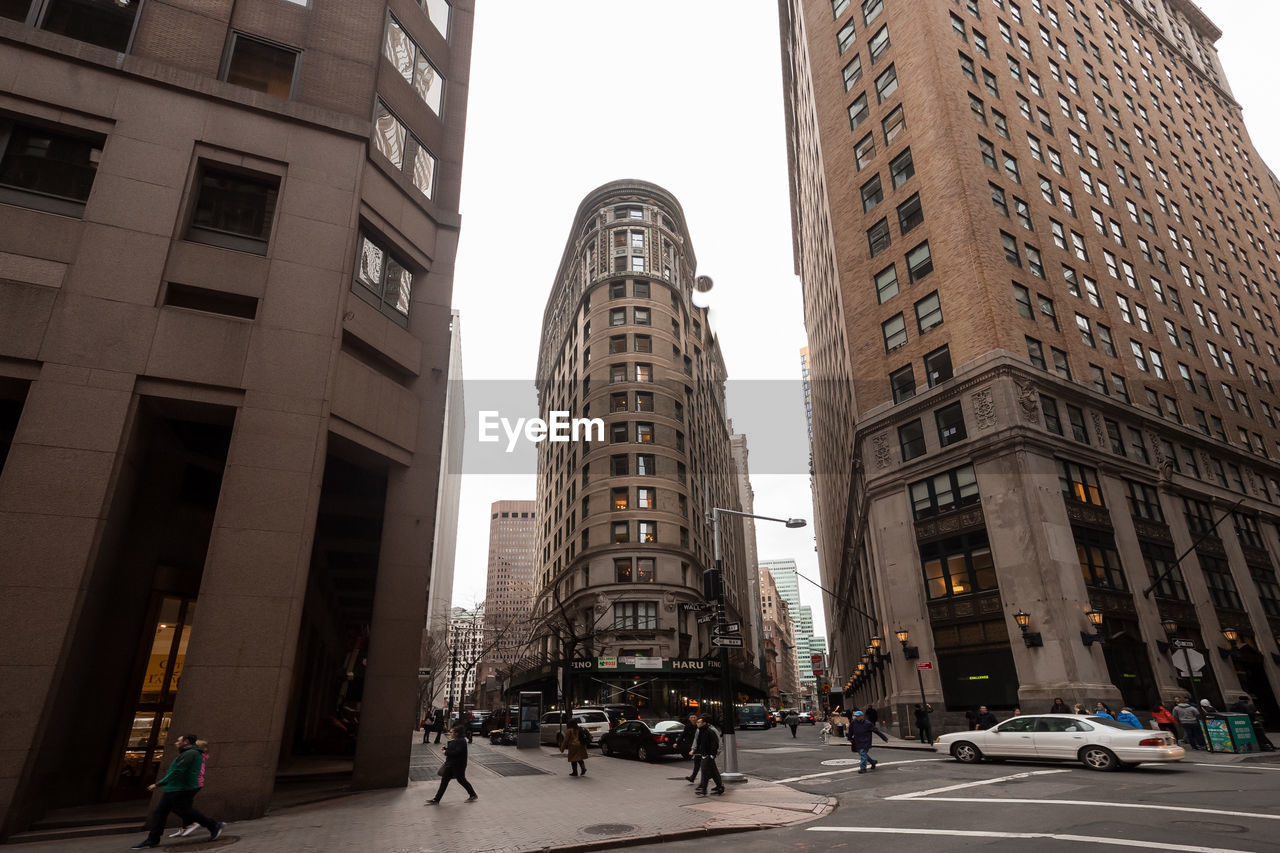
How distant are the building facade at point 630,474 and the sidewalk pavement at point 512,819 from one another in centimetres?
2926

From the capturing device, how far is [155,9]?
662 inches

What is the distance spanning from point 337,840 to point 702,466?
63632 mm

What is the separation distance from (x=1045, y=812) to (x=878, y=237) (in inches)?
1367

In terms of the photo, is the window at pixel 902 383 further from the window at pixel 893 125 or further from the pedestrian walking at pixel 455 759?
the pedestrian walking at pixel 455 759

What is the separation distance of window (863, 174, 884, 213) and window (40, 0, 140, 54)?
1394 inches

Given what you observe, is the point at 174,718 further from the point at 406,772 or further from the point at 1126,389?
the point at 1126,389

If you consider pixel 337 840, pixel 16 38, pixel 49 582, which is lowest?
pixel 337 840

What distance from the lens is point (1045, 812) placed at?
1051 centimetres

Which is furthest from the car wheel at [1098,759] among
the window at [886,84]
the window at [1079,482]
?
the window at [886,84]

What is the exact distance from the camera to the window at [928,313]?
34.6 metres

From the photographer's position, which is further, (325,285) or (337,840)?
(325,285)

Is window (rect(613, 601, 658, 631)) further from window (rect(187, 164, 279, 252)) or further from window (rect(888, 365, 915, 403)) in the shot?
window (rect(187, 164, 279, 252))

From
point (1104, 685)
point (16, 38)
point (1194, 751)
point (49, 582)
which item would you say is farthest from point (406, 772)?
point (1104, 685)

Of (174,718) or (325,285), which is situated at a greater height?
(325,285)
